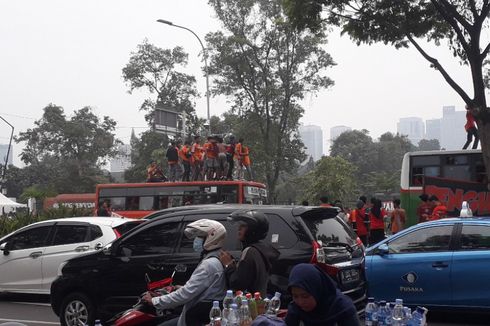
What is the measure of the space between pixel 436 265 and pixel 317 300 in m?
5.97

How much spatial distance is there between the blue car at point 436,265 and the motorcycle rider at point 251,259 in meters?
4.65

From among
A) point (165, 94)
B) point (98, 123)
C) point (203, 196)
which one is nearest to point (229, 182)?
point (203, 196)

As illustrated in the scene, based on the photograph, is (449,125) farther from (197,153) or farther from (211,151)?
(211,151)

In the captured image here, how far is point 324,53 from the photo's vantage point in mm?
37000

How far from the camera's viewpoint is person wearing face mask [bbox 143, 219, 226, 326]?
197 inches

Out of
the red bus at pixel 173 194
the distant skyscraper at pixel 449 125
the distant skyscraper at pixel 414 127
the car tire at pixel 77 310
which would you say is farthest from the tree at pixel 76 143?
the distant skyscraper at pixel 414 127

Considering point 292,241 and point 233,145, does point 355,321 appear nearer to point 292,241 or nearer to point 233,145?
point 292,241

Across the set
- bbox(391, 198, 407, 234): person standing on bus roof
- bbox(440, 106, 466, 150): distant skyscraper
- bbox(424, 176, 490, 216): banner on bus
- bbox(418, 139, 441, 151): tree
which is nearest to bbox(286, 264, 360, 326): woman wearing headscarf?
bbox(391, 198, 407, 234): person standing on bus roof

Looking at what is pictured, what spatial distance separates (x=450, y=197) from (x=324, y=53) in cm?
2044

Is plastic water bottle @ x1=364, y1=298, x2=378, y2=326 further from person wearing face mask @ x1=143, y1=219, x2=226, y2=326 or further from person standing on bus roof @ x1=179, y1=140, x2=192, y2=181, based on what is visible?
person standing on bus roof @ x1=179, y1=140, x2=192, y2=181

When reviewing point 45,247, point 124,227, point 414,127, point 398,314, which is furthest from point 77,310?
point 414,127

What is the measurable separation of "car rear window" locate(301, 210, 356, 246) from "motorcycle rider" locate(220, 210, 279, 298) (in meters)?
2.40

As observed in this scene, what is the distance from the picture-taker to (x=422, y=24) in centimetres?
1703

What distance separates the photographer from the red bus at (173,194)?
68.6ft
